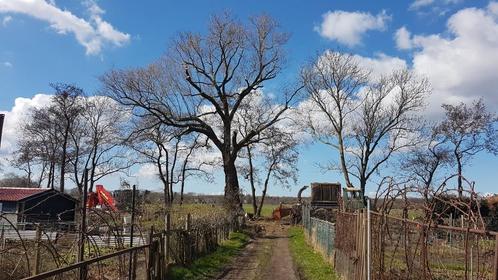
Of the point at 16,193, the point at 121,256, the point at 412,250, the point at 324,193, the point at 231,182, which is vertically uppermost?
the point at 231,182

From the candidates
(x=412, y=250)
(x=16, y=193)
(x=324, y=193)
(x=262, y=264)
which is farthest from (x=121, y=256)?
(x=16, y=193)

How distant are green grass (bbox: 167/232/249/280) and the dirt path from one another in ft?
1.39

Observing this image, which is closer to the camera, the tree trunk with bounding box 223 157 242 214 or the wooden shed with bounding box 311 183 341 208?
the tree trunk with bounding box 223 157 242 214

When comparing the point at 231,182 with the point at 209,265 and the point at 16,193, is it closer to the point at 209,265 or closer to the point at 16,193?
the point at 16,193

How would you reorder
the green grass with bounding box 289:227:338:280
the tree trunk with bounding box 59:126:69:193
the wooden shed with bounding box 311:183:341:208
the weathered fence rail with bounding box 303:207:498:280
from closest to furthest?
1. the weathered fence rail with bounding box 303:207:498:280
2. the green grass with bounding box 289:227:338:280
3. the wooden shed with bounding box 311:183:341:208
4. the tree trunk with bounding box 59:126:69:193

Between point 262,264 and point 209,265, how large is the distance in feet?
9.11

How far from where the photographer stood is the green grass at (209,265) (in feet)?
60.2

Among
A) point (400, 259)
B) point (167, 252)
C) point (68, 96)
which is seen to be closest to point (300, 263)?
point (167, 252)

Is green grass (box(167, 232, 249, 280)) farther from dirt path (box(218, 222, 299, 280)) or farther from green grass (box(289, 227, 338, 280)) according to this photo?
green grass (box(289, 227, 338, 280))

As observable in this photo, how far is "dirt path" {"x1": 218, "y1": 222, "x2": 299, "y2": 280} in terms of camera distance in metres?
19.6

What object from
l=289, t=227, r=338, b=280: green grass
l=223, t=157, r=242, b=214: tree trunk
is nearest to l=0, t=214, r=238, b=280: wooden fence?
l=289, t=227, r=338, b=280: green grass

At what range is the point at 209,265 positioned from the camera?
21.8 metres

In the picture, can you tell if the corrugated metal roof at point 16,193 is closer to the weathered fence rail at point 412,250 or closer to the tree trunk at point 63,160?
the tree trunk at point 63,160

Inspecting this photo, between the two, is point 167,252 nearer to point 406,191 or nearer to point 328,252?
point 328,252
